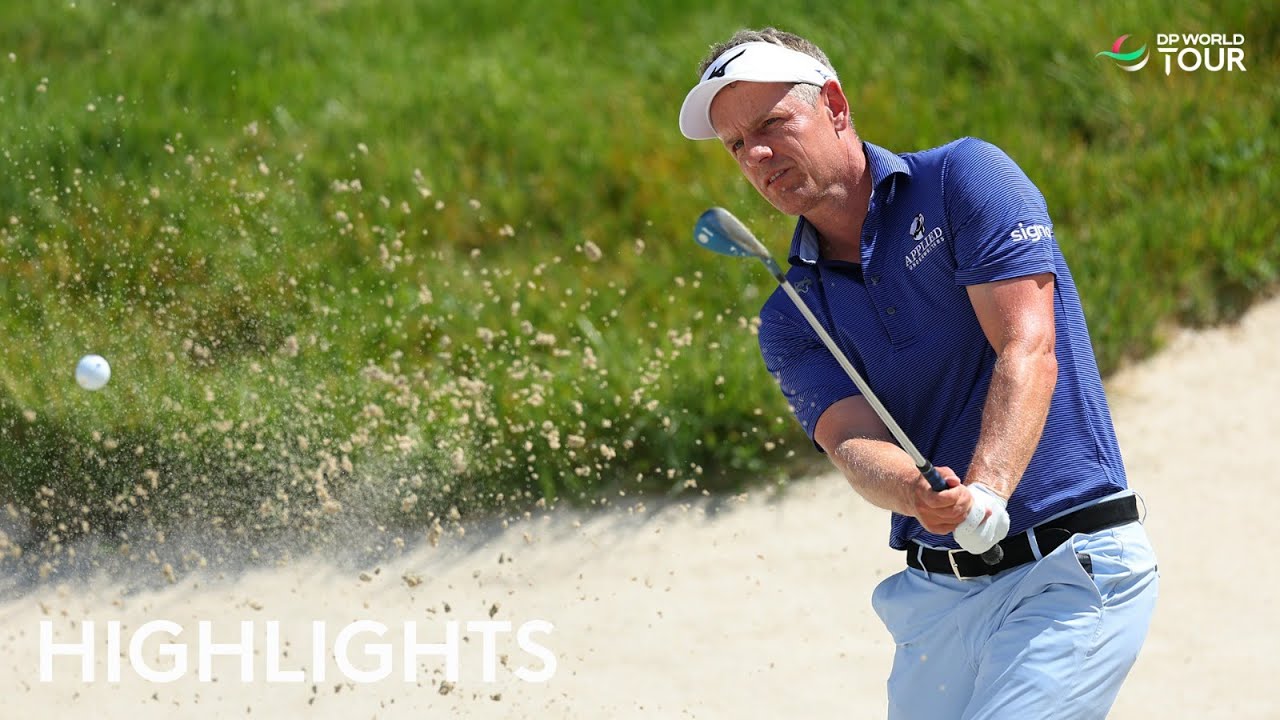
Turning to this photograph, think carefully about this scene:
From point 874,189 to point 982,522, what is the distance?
25.4 inches

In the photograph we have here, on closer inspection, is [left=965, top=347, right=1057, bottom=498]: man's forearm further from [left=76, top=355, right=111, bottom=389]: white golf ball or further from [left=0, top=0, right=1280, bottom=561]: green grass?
[left=76, top=355, right=111, bottom=389]: white golf ball

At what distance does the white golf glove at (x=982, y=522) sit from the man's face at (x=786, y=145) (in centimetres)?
63

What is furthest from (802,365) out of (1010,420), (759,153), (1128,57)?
(1128,57)

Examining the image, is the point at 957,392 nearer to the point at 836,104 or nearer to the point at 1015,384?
the point at 1015,384

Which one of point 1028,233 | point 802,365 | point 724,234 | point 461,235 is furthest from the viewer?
point 461,235

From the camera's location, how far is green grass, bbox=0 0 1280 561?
18.6 ft

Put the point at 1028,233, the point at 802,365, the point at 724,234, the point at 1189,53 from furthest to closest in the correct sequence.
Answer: the point at 1189,53 < the point at 802,365 < the point at 724,234 < the point at 1028,233

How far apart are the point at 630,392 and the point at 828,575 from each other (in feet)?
3.47

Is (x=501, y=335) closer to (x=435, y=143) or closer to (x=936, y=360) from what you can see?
(x=435, y=143)

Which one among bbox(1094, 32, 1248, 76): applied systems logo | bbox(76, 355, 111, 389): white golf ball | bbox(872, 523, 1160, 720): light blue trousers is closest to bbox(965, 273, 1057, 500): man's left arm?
bbox(872, 523, 1160, 720): light blue trousers

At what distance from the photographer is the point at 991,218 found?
2455 mm

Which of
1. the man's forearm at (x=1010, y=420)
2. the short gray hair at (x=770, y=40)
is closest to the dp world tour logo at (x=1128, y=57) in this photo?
the short gray hair at (x=770, y=40)

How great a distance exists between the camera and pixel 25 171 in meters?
7.11

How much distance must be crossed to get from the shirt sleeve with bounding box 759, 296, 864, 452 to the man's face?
26 cm
